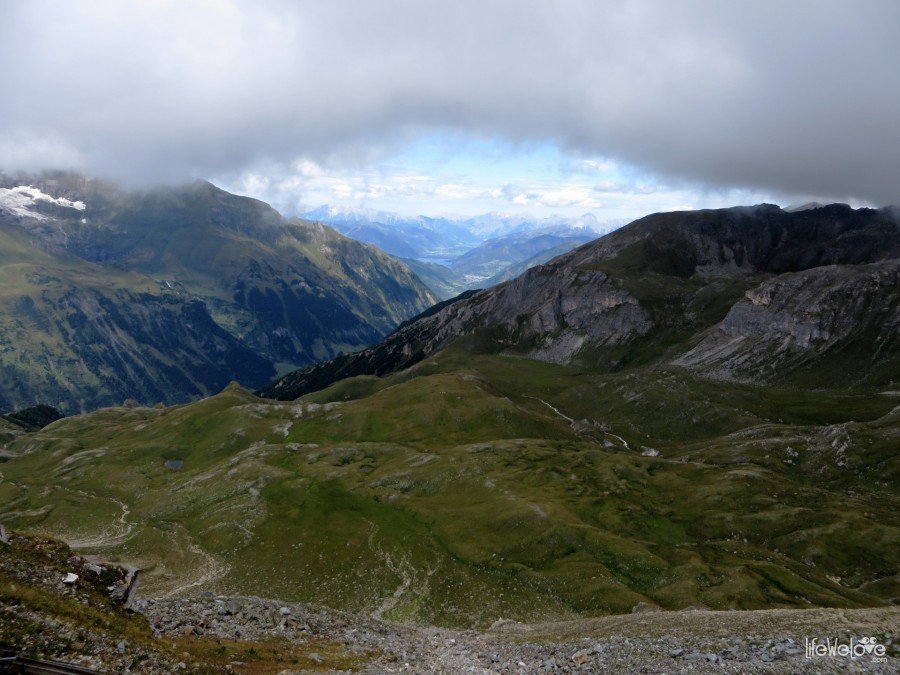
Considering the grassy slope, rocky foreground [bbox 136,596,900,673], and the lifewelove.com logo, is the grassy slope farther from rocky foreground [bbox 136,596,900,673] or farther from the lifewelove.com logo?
the lifewelove.com logo

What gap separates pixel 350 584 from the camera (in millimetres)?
91500

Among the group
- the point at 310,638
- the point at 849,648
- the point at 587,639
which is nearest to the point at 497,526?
the point at 587,639

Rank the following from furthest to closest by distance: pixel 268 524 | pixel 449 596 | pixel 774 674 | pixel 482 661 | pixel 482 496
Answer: pixel 482 496, pixel 268 524, pixel 449 596, pixel 482 661, pixel 774 674

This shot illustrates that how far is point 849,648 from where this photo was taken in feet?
121

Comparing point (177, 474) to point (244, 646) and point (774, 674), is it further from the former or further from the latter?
point (774, 674)

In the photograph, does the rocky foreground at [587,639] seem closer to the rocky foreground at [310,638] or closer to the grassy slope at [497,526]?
the rocky foreground at [310,638]

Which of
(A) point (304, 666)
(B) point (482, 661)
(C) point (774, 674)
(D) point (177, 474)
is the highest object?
(C) point (774, 674)

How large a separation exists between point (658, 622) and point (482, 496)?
78.6 metres

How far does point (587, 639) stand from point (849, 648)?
19.8 metres

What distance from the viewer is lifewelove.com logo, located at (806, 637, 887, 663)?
35625 mm

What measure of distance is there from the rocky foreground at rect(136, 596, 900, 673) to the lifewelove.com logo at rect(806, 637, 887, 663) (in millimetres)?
392

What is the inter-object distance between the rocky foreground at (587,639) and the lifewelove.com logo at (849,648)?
392 mm

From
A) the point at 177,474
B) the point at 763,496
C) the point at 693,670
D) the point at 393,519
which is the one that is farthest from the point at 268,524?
the point at 763,496

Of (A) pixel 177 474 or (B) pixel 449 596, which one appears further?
(A) pixel 177 474
